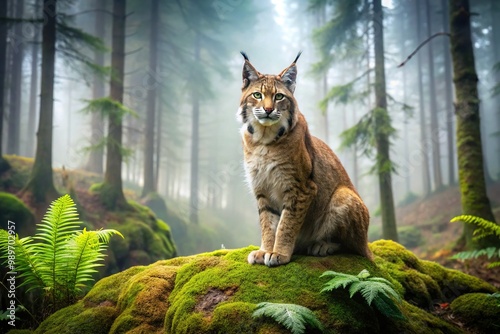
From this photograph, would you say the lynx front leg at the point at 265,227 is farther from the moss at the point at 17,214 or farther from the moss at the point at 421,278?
the moss at the point at 17,214

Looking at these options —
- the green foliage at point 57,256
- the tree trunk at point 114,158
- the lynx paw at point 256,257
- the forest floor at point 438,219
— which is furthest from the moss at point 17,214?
the forest floor at point 438,219

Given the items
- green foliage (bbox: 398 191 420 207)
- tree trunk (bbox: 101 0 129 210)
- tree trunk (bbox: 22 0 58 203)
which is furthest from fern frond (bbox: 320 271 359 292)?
green foliage (bbox: 398 191 420 207)

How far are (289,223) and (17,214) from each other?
8.71 m

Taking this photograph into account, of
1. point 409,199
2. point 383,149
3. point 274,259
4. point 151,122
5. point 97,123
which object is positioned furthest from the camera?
point 409,199

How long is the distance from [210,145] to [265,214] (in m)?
33.9

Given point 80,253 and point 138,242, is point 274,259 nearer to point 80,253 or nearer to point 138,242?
point 80,253

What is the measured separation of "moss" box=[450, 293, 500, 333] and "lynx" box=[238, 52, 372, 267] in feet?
5.49

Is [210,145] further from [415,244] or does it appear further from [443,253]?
[443,253]

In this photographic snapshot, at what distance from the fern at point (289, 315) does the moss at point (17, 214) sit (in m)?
8.81

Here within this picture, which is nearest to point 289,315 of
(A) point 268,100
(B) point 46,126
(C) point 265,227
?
(C) point 265,227

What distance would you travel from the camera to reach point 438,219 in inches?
856

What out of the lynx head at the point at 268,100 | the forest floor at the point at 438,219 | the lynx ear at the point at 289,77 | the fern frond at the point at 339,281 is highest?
the lynx ear at the point at 289,77

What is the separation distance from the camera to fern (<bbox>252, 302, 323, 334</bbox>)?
2553mm

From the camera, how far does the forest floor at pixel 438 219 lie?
15975 mm
